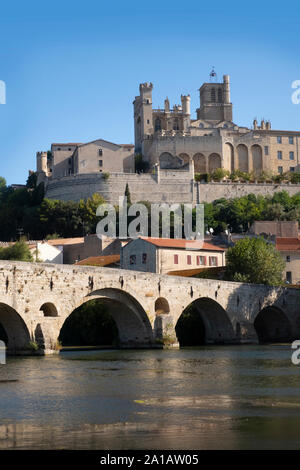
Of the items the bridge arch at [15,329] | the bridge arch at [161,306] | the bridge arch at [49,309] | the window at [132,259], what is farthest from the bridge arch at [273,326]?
the bridge arch at [15,329]

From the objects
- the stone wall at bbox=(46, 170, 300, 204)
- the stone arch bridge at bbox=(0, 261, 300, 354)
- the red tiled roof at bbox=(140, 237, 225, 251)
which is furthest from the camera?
the stone wall at bbox=(46, 170, 300, 204)

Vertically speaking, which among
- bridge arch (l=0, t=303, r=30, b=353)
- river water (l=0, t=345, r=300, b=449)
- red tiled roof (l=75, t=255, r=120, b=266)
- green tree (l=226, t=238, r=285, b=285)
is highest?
red tiled roof (l=75, t=255, r=120, b=266)

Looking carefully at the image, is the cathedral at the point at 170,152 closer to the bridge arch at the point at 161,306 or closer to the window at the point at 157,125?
the window at the point at 157,125

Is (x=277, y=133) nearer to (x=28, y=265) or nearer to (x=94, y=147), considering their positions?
(x=94, y=147)

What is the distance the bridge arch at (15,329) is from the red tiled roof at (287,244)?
36551mm

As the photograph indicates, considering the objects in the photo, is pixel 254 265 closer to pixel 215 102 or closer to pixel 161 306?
pixel 161 306

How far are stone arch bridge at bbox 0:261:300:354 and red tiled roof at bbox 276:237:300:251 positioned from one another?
1310cm

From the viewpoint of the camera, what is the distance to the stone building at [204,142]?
105688 millimetres

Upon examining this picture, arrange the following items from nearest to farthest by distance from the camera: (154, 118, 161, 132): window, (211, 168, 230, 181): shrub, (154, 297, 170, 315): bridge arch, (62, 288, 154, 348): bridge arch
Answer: (62, 288, 154, 348): bridge arch, (154, 297, 170, 315): bridge arch, (211, 168, 230, 181): shrub, (154, 118, 161, 132): window

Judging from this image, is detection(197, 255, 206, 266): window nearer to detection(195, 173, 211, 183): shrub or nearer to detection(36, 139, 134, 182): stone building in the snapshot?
detection(36, 139, 134, 182): stone building

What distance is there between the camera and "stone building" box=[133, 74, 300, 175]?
106 m

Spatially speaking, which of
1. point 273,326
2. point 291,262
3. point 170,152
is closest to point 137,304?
point 273,326

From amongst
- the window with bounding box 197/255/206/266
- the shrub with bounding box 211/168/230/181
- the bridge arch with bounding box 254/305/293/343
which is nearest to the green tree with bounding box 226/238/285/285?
the bridge arch with bounding box 254/305/293/343
